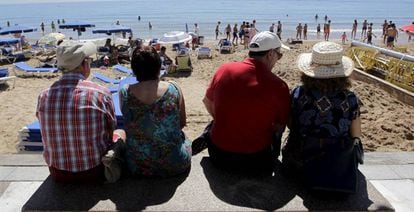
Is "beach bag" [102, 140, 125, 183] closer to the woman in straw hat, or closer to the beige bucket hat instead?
the woman in straw hat

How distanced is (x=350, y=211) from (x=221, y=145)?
39.5 inches

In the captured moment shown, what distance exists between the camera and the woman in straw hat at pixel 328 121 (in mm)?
2537

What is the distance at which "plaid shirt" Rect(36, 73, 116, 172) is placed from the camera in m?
2.51

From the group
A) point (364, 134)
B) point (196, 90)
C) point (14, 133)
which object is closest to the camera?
point (364, 134)

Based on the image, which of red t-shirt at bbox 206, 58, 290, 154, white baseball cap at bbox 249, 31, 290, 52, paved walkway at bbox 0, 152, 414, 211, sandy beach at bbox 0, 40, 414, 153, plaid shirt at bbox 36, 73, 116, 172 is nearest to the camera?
plaid shirt at bbox 36, 73, 116, 172

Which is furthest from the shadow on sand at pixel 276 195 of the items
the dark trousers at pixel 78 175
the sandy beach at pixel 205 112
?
the sandy beach at pixel 205 112

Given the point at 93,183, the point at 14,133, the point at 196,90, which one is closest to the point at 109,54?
the point at 196,90

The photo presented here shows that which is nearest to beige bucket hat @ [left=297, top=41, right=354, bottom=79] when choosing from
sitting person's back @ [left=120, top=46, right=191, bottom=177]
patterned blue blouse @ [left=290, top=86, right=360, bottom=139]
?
patterned blue blouse @ [left=290, top=86, right=360, bottom=139]

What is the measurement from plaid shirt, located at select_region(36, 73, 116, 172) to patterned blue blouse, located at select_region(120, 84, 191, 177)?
171mm

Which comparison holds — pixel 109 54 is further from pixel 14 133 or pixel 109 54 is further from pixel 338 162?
pixel 338 162

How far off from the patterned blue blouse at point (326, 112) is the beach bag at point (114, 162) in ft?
4.39

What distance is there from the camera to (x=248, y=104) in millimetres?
2695

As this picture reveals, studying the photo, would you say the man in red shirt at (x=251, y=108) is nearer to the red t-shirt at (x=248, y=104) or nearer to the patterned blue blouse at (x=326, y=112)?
the red t-shirt at (x=248, y=104)

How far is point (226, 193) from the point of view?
2688mm
